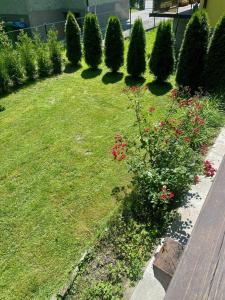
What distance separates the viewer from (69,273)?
3264 mm

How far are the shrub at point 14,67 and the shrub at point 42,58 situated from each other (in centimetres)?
73

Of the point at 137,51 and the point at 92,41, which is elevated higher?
the point at 92,41

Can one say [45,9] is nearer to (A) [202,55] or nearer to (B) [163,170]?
(A) [202,55]

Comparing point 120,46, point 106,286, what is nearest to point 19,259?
point 106,286

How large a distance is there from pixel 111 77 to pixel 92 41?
62.3 inches

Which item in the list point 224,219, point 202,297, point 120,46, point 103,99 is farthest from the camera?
point 120,46

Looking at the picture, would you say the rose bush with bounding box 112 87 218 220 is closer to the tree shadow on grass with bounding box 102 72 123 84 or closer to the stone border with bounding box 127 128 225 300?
the stone border with bounding box 127 128 225 300

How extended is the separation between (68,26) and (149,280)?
990 centimetres

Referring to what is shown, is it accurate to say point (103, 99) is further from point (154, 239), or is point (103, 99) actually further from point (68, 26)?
point (154, 239)

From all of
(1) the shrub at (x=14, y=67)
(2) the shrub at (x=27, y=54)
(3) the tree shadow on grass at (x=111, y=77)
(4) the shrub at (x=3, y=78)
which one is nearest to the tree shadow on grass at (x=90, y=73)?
(3) the tree shadow on grass at (x=111, y=77)

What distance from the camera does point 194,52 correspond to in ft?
24.5

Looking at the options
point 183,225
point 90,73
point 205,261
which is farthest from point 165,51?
point 205,261

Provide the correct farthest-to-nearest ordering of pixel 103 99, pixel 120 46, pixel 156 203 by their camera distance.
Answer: pixel 120 46 → pixel 103 99 → pixel 156 203

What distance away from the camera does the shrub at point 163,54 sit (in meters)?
8.06
